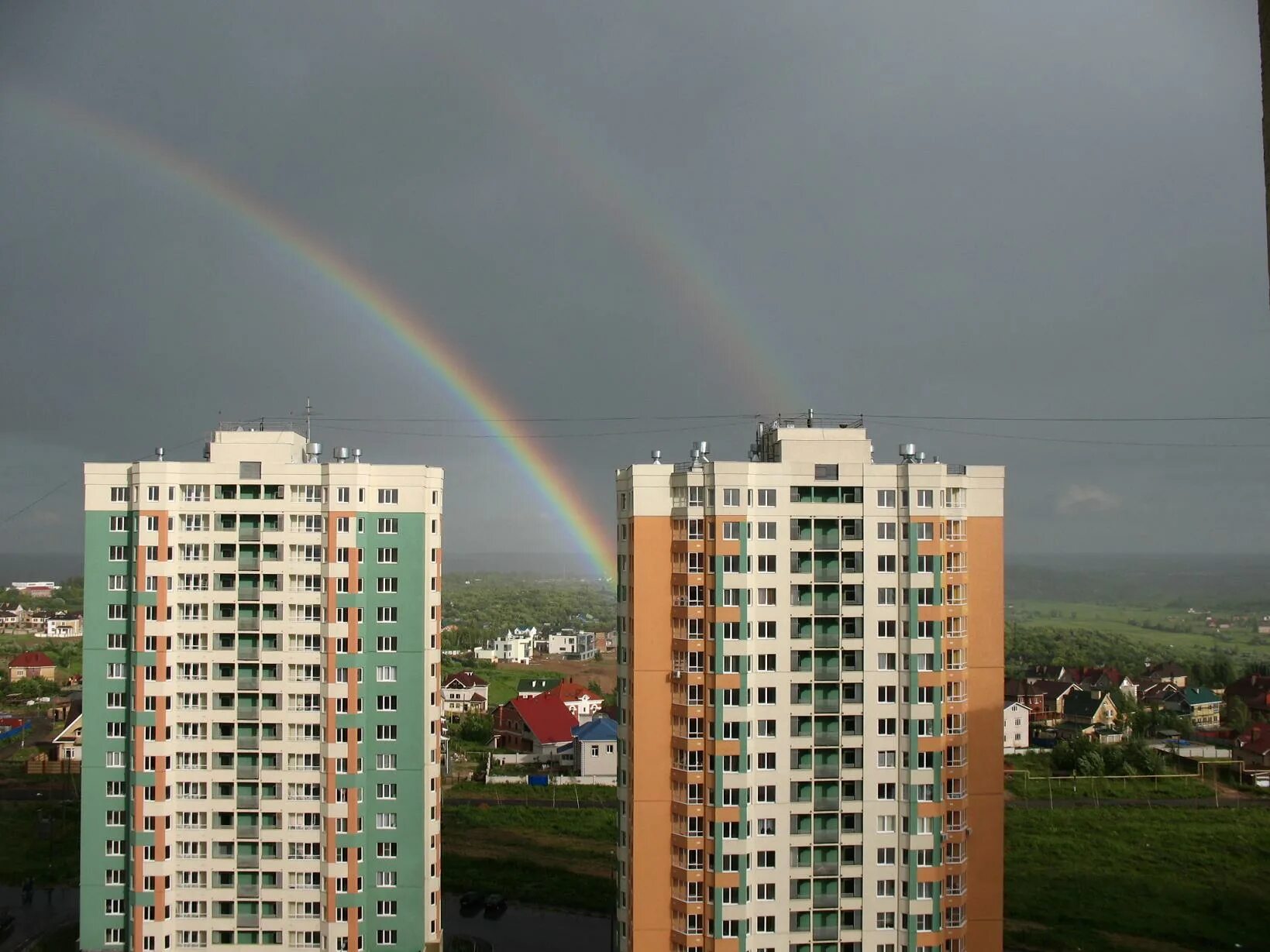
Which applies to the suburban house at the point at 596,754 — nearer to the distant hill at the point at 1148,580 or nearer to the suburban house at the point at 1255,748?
the suburban house at the point at 1255,748

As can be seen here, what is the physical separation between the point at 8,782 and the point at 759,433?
23.7m

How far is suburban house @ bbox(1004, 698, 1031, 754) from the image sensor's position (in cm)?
3262

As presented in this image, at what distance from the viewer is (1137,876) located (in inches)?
801

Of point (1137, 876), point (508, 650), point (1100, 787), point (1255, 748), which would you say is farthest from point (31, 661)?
point (1255, 748)

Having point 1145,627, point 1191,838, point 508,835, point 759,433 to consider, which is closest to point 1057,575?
point 1145,627

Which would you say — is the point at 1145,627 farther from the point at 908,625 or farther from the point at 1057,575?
the point at 908,625

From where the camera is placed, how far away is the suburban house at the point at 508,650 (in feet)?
190

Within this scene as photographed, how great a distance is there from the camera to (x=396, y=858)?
41.5 feet

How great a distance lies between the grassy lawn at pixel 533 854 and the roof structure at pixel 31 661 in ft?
93.5

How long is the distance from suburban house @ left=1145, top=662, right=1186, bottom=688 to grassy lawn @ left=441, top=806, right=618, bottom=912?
3174cm

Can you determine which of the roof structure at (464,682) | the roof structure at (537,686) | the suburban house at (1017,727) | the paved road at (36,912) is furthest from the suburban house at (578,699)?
the paved road at (36,912)

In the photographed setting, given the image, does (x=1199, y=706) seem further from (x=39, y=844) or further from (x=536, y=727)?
(x=39, y=844)

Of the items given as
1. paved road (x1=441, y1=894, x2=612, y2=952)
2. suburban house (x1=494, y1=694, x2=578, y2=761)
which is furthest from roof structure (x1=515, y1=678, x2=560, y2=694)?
paved road (x1=441, y1=894, x2=612, y2=952)

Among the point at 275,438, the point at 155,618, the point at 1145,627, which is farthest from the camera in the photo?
the point at 1145,627
